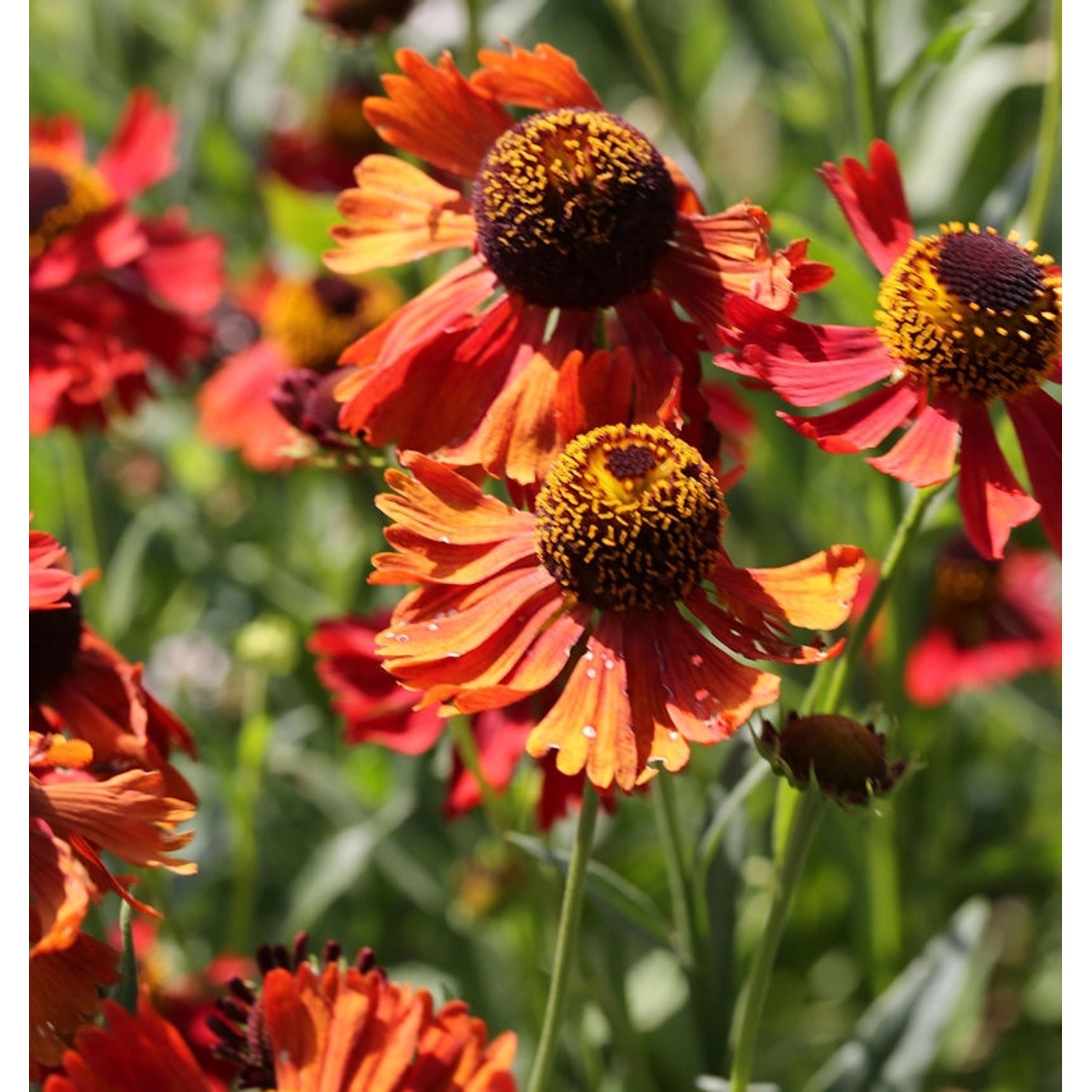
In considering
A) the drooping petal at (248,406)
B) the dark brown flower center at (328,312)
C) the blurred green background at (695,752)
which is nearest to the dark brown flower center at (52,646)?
the blurred green background at (695,752)

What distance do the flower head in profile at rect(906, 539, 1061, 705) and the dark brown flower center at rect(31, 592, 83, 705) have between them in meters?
0.90

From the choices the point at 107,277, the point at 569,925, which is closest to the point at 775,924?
the point at 569,925

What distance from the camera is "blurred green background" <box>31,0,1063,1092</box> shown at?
1.08 metres

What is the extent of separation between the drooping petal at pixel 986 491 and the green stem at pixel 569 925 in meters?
0.21

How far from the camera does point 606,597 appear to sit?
2.35ft

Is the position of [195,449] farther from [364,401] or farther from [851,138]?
[364,401]

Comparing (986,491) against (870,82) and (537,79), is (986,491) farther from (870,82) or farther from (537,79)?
(870,82)

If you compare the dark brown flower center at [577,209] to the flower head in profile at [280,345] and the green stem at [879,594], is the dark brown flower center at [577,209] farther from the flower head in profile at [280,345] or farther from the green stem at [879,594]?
the flower head in profile at [280,345]

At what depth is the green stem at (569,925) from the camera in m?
0.67

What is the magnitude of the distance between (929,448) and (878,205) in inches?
6.5

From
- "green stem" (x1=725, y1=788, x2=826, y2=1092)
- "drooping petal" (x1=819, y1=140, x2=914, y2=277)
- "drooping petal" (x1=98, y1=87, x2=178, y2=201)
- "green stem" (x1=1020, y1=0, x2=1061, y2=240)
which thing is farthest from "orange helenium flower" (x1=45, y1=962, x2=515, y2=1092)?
"drooping petal" (x1=98, y1=87, x2=178, y2=201)

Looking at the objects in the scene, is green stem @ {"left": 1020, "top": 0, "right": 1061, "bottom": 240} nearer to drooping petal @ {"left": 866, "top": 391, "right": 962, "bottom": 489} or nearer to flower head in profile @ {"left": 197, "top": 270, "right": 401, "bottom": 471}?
drooping petal @ {"left": 866, "top": 391, "right": 962, "bottom": 489}

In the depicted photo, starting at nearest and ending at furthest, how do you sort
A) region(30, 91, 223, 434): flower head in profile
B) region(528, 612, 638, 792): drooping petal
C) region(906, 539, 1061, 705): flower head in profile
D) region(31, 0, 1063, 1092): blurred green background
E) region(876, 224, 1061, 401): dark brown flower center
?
region(528, 612, 638, 792): drooping petal, region(876, 224, 1061, 401): dark brown flower center, region(31, 0, 1063, 1092): blurred green background, region(30, 91, 223, 434): flower head in profile, region(906, 539, 1061, 705): flower head in profile
